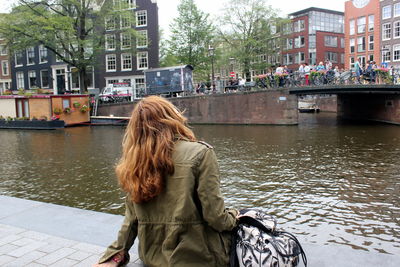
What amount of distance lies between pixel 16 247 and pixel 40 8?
27787 millimetres

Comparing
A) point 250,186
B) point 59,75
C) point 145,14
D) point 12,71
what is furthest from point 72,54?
point 250,186

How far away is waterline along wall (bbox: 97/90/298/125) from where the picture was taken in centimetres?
2305

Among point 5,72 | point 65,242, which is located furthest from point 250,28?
point 65,242

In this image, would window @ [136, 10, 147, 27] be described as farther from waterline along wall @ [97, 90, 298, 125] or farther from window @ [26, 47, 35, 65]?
window @ [26, 47, 35, 65]

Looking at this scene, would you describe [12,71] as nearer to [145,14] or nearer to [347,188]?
[145,14]

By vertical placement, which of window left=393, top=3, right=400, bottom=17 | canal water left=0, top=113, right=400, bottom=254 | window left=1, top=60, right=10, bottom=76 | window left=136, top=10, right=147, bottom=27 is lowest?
canal water left=0, top=113, right=400, bottom=254

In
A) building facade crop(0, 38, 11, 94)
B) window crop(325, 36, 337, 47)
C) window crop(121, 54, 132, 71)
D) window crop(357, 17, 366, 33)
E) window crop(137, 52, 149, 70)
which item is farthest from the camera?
window crop(325, 36, 337, 47)

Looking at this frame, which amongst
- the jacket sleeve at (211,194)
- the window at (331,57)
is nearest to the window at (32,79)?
the window at (331,57)

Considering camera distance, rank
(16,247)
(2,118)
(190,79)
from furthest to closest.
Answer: (190,79) → (2,118) → (16,247)

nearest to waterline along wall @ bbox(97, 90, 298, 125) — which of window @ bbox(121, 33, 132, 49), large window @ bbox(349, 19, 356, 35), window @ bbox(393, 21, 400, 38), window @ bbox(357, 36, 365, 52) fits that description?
window @ bbox(121, 33, 132, 49)

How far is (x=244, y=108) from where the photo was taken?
79.7 ft

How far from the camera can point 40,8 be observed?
27984 mm

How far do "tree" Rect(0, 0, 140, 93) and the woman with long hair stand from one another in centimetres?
2665

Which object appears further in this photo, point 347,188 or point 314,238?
point 347,188
